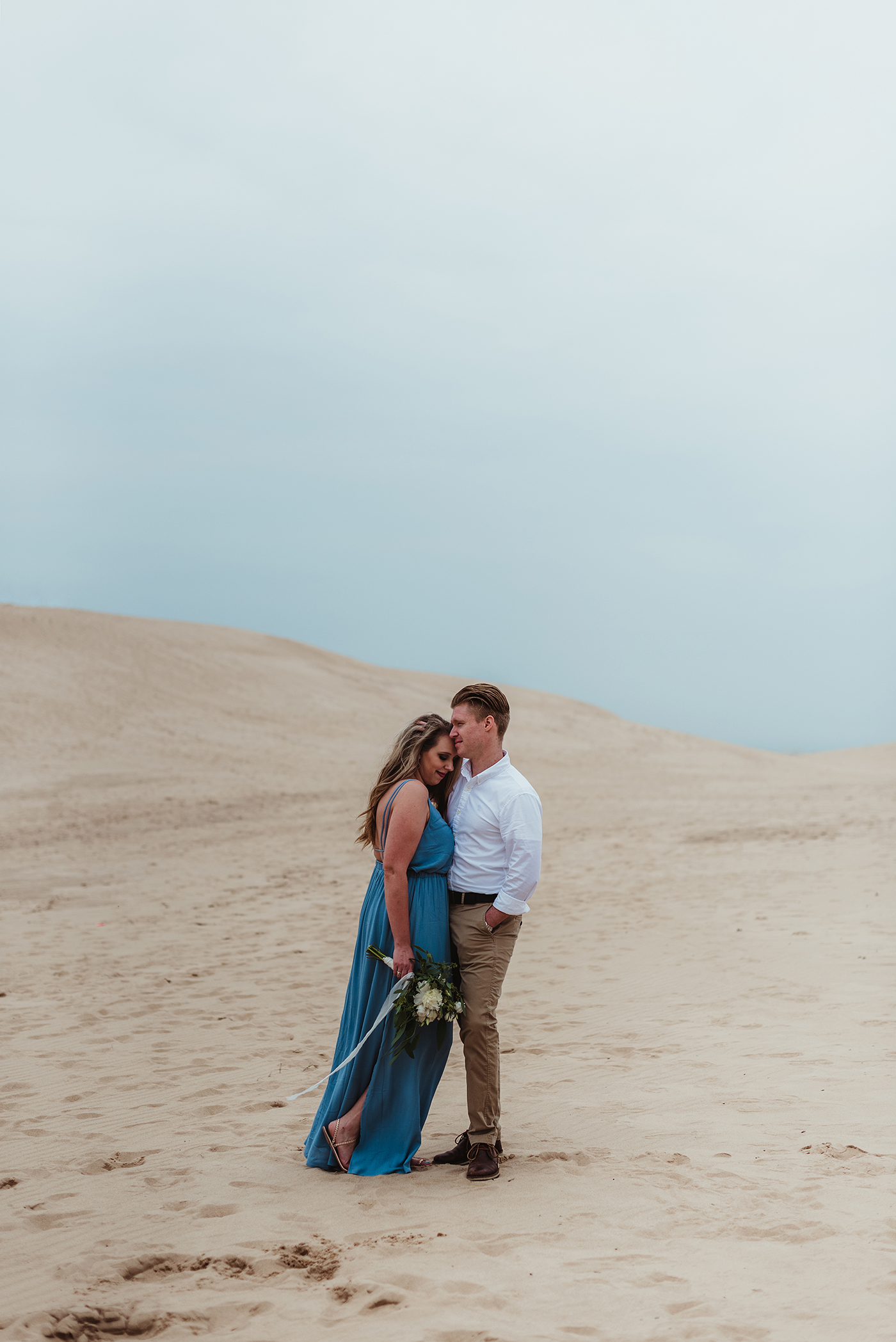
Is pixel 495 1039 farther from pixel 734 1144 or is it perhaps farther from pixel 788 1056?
pixel 788 1056

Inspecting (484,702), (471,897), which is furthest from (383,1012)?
(484,702)

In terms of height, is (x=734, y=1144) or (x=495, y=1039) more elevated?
(x=495, y=1039)

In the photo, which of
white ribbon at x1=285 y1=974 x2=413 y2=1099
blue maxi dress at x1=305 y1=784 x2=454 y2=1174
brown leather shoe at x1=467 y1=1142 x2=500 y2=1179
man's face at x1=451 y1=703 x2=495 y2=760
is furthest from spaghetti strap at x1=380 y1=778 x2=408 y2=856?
brown leather shoe at x1=467 y1=1142 x2=500 y2=1179

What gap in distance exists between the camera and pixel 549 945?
10.8 meters

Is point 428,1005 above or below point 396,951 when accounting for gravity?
below

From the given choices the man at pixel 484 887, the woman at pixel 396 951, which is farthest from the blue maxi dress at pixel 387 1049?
the man at pixel 484 887

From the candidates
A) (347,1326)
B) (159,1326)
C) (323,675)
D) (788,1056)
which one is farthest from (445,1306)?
(323,675)

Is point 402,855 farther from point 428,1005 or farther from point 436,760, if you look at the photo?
point 428,1005

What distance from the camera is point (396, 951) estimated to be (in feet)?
15.4

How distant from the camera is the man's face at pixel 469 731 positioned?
471cm

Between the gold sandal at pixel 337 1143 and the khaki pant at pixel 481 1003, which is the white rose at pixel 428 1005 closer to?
the khaki pant at pixel 481 1003

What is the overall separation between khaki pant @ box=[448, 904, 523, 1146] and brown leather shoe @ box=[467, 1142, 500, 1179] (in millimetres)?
27

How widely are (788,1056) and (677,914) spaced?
219 inches

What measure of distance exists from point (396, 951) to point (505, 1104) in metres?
1.80
